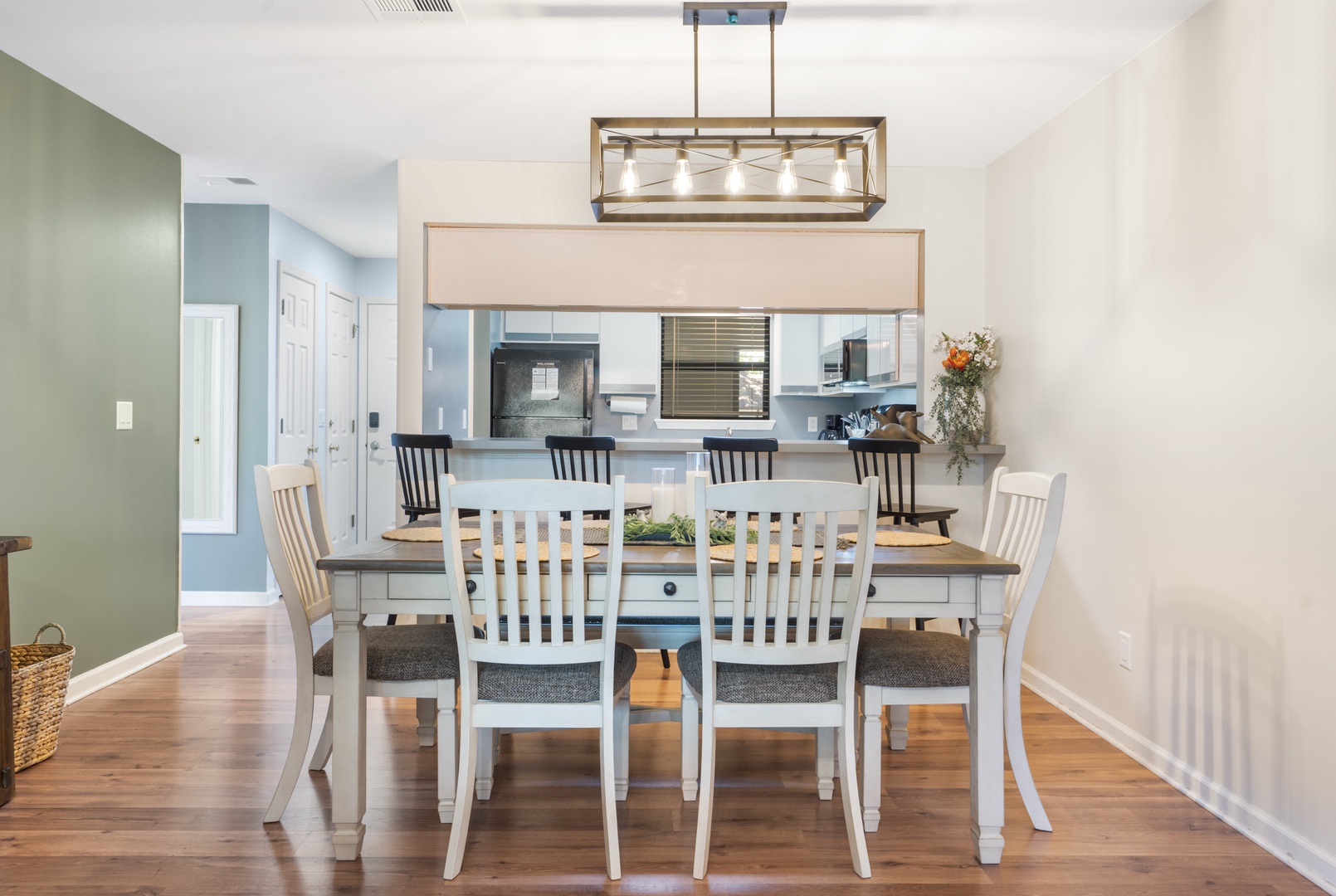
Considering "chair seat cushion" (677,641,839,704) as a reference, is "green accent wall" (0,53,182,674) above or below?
above

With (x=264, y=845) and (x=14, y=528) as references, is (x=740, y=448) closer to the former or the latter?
(x=264, y=845)

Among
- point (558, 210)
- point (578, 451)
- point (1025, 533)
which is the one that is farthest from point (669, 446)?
point (1025, 533)

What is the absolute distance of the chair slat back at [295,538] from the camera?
2238 millimetres

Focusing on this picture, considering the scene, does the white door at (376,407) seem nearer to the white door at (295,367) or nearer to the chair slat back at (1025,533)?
the white door at (295,367)

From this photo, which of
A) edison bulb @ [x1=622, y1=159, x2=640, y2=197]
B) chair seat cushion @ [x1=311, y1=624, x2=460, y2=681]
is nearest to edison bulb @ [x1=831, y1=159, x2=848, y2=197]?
edison bulb @ [x1=622, y1=159, x2=640, y2=197]

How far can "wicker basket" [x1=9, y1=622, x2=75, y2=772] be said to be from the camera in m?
2.60

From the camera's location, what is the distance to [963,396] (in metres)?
4.08

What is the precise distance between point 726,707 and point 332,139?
3284 mm

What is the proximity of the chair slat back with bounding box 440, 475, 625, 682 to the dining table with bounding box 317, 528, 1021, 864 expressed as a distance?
0.23ft

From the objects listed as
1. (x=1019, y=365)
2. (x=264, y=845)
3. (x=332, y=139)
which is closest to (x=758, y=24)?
(x=1019, y=365)

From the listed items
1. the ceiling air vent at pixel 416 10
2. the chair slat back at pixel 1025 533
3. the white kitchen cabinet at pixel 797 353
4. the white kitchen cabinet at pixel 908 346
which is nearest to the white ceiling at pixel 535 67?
the ceiling air vent at pixel 416 10

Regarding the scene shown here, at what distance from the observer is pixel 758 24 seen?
108 inches

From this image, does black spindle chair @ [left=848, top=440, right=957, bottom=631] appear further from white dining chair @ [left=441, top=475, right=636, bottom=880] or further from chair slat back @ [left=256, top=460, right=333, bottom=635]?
chair slat back @ [left=256, top=460, right=333, bottom=635]

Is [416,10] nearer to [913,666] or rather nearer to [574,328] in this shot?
[913,666]
